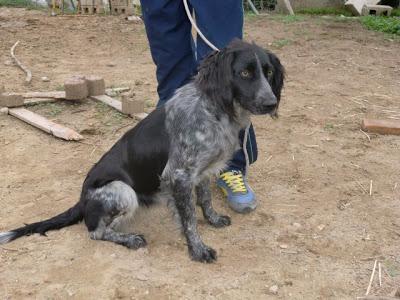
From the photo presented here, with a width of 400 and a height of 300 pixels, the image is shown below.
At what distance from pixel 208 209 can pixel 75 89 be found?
267 centimetres

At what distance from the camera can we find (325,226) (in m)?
3.63

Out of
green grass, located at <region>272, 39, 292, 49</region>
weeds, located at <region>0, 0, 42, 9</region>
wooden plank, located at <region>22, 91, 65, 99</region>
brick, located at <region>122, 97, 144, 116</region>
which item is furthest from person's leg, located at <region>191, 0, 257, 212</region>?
weeds, located at <region>0, 0, 42, 9</region>

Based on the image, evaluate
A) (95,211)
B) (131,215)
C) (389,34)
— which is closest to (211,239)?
(131,215)

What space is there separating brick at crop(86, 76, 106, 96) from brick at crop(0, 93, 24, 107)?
2.60 ft

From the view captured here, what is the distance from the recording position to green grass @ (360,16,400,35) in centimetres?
909

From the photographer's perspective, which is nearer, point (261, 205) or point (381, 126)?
point (261, 205)

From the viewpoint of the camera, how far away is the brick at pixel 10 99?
17.9 feet

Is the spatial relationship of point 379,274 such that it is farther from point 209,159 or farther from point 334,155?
point 334,155

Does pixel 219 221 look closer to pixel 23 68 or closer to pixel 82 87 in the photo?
pixel 82 87

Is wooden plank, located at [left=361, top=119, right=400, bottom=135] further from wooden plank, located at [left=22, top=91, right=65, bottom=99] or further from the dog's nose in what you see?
wooden plank, located at [left=22, top=91, right=65, bottom=99]

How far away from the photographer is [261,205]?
12.9 feet

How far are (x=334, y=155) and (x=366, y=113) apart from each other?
4.17 feet

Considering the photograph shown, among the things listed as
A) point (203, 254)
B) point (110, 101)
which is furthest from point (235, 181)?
point (110, 101)

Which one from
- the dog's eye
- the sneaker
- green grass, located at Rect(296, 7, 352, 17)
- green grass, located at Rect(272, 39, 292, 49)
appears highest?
the dog's eye
